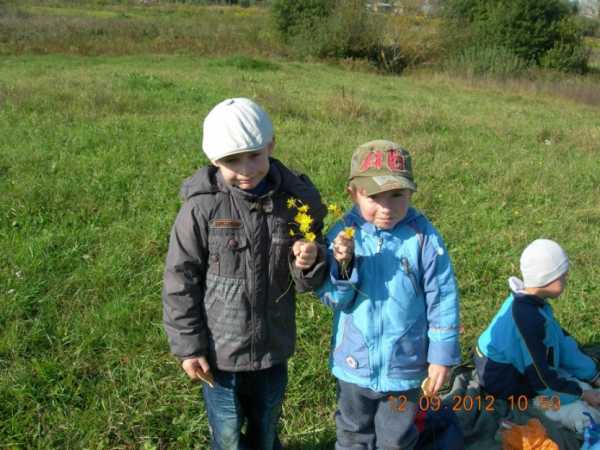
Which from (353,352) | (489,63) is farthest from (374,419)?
(489,63)

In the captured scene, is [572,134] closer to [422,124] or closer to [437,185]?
[422,124]

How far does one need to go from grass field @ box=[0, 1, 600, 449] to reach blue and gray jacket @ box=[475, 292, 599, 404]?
477 mm

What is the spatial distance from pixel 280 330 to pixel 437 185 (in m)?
4.03

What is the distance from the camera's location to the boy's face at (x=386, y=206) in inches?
75.0

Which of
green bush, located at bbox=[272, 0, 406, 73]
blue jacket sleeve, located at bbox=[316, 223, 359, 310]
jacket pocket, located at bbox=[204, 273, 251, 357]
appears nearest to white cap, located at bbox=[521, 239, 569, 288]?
blue jacket sleeve, located at bbox=[316, 223, 359, 310]

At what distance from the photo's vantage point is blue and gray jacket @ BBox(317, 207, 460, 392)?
6.23 ft

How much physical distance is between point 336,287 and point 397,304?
0.25 metres

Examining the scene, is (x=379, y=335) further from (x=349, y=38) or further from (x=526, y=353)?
(x=349, y=38)

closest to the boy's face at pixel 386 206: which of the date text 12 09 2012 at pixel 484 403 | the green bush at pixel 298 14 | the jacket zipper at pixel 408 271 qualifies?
the jacket zipper at pixel 408 271

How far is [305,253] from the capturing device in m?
1.70

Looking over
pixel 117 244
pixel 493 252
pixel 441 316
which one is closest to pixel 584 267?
pixel 493 252

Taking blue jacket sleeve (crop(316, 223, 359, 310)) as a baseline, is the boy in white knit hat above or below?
below

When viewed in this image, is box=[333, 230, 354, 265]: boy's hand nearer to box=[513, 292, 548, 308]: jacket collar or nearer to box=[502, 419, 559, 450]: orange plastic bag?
box=[513, 292, 548, 308]: jacket collar

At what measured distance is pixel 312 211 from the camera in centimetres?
191
